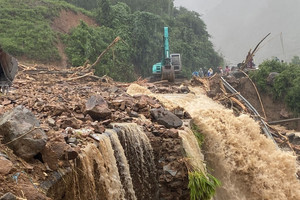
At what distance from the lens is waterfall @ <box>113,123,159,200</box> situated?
611 centimetres

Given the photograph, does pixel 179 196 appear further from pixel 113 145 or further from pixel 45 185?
pixel 45 185

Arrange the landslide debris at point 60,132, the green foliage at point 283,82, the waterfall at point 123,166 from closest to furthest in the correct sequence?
1. the landslide debris at point 60,132
2. the waterfall at point 123,166
3. the green foliage at point 283,82

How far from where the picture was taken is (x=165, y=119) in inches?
300

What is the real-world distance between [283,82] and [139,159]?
16492 millimetres

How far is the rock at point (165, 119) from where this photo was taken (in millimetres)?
7513

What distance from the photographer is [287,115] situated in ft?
66.3

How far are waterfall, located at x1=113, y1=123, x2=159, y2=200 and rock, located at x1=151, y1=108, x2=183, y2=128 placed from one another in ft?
3.05

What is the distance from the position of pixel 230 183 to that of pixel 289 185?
1848mm

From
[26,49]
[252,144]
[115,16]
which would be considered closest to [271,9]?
[115,16]

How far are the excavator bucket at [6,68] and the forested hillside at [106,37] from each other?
11.2 metres

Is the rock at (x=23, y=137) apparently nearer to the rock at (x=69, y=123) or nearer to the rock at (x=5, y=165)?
the rock at (x=5, y=165)

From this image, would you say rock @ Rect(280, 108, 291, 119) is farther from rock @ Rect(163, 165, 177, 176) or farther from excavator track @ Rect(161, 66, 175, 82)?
rock @ Rect(163, 165, 177, 176)

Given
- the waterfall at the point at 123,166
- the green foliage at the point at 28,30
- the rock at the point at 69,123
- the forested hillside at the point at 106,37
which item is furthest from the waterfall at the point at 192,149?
the green foliage at the point at 28,30

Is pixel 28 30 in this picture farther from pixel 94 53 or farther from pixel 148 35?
pixel 148 35
